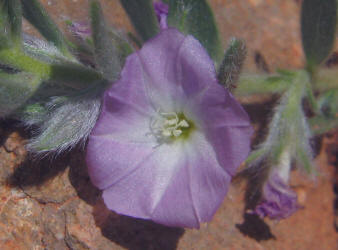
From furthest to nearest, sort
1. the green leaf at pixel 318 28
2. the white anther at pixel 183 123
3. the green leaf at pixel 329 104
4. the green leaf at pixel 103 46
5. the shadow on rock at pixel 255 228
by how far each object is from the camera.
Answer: the green leaf at pixel 329 104 → the shadow on rock at pixel 255 228 → the green leaf at pixel 318 28 → the white anther at pixel 183 123 → the green leaf at pixel 103 46

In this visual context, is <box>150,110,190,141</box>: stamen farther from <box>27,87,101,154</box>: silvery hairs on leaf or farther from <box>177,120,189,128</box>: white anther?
<box>27,87,101,154</box>: silvery hairs on leaf

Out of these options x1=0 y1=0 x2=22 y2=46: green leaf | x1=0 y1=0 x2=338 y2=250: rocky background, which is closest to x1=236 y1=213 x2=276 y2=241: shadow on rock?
x1=0 y1=0 x2=338 y2=250: rocky background

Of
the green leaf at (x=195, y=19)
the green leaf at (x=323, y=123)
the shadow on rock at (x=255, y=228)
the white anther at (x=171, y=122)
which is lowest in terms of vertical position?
the shadow on rock at (x=255, y=228)

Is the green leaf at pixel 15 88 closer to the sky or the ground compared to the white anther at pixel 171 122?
closer to the sky

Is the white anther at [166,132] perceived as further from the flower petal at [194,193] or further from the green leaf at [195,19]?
the green leaf at [195,19]

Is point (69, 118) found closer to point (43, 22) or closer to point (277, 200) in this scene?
point (43, 22)

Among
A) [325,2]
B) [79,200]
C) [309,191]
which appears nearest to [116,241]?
[79,200]

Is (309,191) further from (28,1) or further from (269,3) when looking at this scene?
(28,1)

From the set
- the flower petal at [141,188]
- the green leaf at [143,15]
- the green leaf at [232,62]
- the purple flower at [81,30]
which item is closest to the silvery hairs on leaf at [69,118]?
the flower petal at [141,188]
